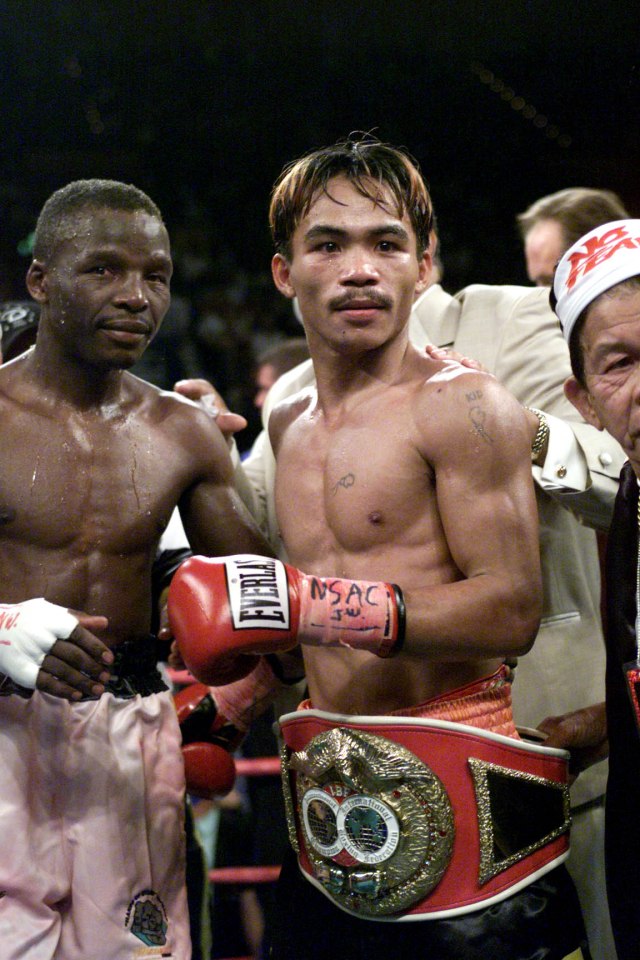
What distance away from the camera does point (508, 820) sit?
1.23 m

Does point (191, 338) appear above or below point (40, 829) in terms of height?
above

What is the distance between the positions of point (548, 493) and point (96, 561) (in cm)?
72

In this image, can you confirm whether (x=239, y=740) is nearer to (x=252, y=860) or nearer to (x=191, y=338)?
(x=252, y=860)

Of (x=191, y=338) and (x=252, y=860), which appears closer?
(x=252, y=860)

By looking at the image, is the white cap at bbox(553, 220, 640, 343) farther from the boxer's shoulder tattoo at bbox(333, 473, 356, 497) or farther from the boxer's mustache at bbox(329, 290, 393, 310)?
the boxer's shoulder tattoo at bbox(333, 473, 356, 497)

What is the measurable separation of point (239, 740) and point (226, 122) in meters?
3.64

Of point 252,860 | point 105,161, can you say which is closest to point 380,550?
point 252,860

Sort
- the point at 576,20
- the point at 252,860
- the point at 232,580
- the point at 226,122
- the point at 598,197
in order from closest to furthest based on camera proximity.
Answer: the point at 232,580 < the point at 598,197 < the point at 252,860 < the point at 576,20 < the point at 226,122

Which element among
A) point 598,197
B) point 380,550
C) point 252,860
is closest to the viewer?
point 380,550

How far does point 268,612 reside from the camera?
1.13 m

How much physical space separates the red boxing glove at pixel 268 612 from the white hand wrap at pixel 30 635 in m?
0.14

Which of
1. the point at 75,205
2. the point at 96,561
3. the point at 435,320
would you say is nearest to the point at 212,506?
the point at 96,561

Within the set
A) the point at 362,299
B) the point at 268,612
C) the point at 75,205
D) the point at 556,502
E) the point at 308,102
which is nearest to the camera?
the point at 268,612

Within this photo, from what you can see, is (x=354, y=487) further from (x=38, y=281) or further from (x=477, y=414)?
(x=38, y=281)
